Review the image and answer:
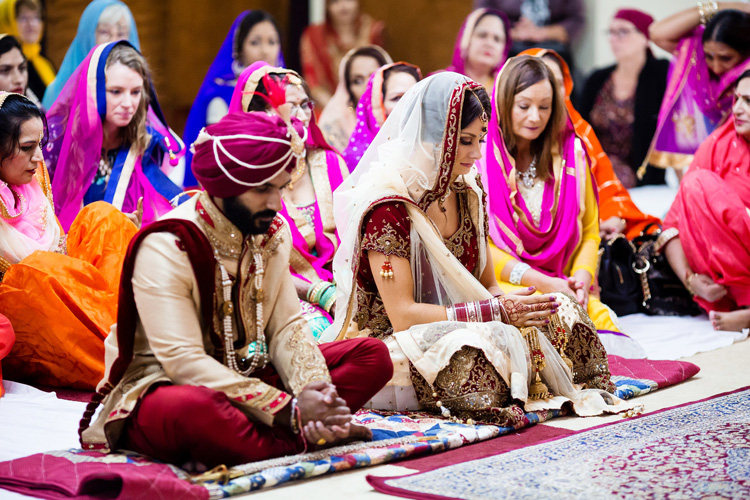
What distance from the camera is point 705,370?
13.8 ft

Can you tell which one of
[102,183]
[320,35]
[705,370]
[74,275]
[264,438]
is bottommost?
[705,370]

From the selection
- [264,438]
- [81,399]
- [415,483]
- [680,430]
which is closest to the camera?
[415,483]

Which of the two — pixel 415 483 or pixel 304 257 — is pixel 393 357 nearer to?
pixel 415 483

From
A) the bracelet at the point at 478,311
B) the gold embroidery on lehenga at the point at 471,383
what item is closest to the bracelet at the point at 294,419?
the gold embroidery on lehenga at the point at 471,383

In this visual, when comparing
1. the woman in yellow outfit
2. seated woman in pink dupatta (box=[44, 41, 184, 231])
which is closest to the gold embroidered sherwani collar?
seated woman in pink dupatta (box=[44, 41, 184, 231])

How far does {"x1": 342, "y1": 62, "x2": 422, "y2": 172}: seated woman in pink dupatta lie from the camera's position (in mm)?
5598

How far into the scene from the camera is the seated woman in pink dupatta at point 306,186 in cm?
468

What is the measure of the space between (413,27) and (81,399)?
735 centimetres

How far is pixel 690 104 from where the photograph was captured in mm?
6816

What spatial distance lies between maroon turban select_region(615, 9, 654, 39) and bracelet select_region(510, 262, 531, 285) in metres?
4.52

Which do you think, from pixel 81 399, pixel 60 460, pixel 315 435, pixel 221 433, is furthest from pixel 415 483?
pixel 81 399

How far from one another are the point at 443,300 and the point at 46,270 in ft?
5.51

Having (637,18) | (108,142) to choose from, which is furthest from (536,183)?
(637,18)

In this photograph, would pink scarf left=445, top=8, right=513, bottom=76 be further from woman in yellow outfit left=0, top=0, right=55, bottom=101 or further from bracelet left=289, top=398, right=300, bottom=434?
bracelet left=289, top=398, right=300, bottom=434
